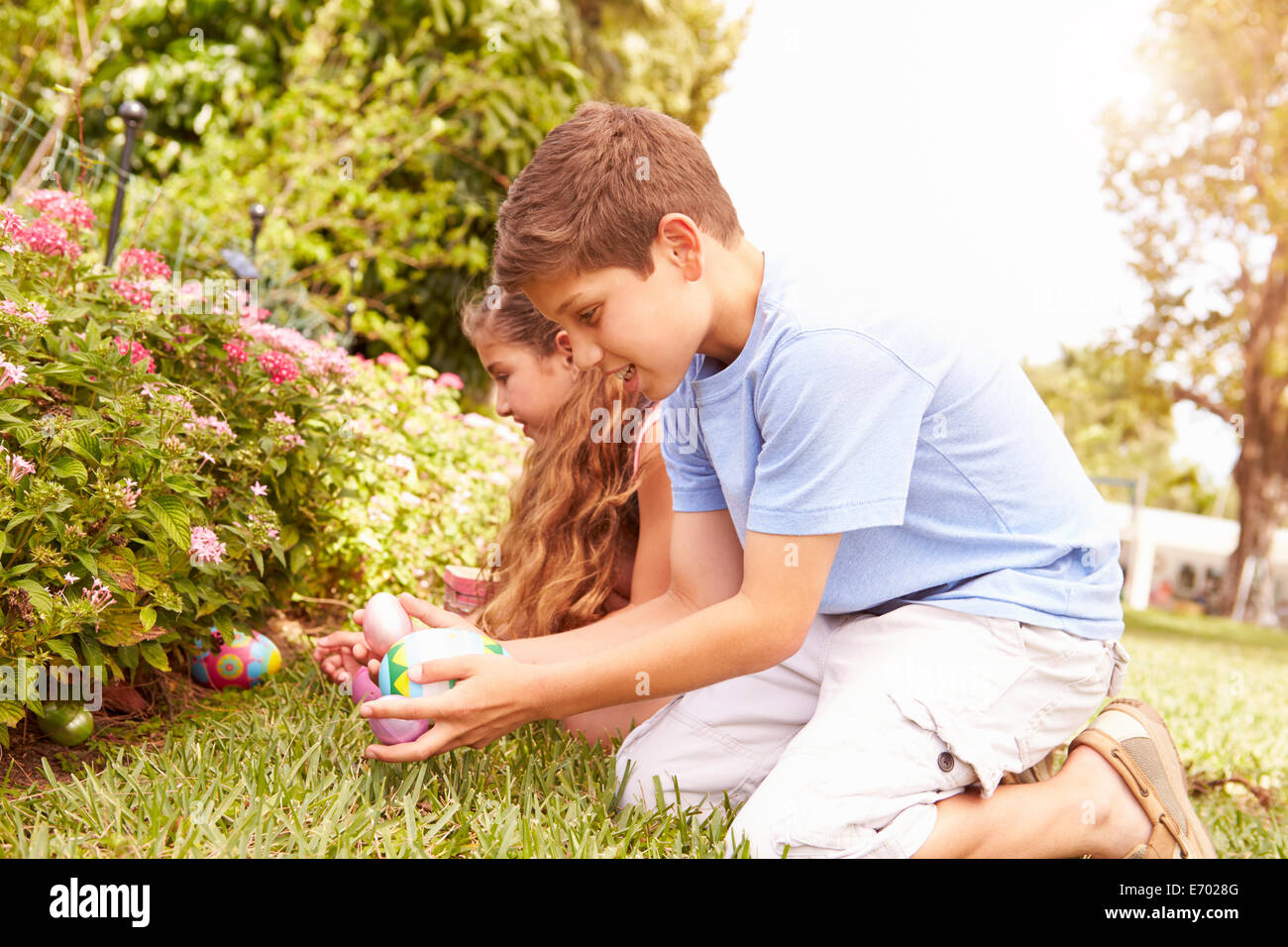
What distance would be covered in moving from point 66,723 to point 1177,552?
128ft

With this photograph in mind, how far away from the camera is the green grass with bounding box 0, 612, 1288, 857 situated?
1.90m

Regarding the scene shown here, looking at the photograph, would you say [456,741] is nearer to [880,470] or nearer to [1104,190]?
[880,470]

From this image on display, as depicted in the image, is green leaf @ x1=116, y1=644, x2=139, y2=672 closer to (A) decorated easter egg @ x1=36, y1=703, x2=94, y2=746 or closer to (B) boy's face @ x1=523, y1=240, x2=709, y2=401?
(A) decorated easter egg @ x1=36, y1=703, x2=94, y2=746

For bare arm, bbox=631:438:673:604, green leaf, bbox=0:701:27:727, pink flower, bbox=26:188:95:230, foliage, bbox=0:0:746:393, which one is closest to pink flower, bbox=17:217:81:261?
pink flower, bbox=26:188:95:230

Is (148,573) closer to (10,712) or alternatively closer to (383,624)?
(10,712)

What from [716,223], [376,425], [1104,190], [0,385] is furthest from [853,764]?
[1104,190]

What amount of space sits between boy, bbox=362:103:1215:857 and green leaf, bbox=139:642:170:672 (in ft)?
2.14

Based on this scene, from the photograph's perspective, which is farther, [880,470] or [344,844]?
[880,470]

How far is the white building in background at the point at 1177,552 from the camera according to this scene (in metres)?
28.7

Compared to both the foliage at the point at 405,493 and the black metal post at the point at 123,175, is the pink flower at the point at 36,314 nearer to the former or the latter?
the foliage at the point at 405,493

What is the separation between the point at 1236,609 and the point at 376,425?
18820 millimetres

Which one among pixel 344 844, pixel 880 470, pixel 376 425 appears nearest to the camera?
pixel 344 844

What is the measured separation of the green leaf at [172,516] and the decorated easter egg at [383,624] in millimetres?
500

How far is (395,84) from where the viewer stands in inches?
336
